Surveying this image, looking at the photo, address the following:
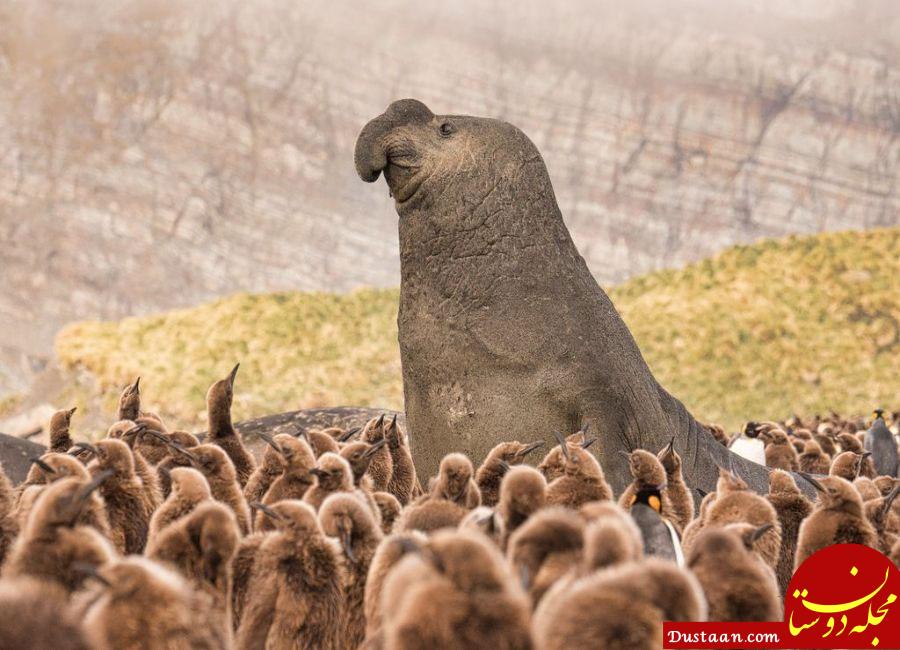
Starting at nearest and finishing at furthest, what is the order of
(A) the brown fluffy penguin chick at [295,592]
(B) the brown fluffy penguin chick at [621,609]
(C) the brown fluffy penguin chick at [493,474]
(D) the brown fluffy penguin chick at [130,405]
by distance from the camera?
(B) the brown fluffy penguin chick at [621,609], (A) the brown fluffy penguin chick at [295,592], (C) the brown fluffy penguin chick at [493,474], (D) the brown fluffy penguin chick at [130,405]

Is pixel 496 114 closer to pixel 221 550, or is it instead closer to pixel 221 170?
pixel 221 170

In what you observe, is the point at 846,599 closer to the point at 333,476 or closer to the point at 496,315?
the point at 333,476

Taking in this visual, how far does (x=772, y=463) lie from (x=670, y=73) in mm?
31261

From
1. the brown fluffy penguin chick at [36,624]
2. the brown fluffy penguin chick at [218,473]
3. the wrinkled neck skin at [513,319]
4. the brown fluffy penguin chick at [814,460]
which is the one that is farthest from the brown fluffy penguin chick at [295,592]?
the brown fluffy penguin chick at [814,460]

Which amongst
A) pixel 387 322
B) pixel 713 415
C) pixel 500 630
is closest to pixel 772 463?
pixel 500 630

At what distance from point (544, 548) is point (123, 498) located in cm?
212

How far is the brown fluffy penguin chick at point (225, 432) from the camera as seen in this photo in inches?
254

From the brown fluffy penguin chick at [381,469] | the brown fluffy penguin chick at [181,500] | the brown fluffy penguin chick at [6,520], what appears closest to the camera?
the brown fluffy penguin chick at [6,520]

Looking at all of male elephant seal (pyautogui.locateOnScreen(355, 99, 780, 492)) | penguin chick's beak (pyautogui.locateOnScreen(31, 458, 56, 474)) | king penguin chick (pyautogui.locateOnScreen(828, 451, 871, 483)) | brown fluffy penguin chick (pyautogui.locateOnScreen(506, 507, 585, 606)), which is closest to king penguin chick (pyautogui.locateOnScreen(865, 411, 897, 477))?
king penguin chick (pyautogui.locateOnScreen(828, 451, 871, 483))

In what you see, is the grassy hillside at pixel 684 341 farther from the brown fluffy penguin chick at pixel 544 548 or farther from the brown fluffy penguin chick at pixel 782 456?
the brown fluffy penguin chick at pixel 544 548

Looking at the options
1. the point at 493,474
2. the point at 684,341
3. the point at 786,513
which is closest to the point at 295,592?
the point at 493,474

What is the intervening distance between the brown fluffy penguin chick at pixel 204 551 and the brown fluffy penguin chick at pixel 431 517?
64 centimetres

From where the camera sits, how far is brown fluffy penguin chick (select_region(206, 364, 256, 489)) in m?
6.45

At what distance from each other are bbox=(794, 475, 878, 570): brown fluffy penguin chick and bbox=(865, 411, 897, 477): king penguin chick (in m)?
6.55
